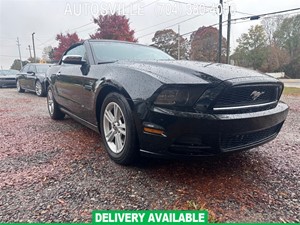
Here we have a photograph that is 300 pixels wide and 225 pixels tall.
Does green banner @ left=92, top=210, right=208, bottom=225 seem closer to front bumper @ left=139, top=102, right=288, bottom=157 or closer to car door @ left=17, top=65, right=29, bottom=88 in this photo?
front bumper @ left=139, top=102, right=288, bottom=157

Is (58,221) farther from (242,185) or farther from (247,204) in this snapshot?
(242,185)

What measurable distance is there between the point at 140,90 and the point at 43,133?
2.53 metres

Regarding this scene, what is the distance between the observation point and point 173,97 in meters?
2.07

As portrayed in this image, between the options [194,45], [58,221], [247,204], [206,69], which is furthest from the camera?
[194,45]

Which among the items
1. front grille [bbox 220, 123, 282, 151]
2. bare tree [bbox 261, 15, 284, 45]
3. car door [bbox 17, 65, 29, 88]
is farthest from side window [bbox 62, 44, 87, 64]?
bare tree [bbox 261, 15, 284, 45]

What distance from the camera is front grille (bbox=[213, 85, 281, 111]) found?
6.84 ft

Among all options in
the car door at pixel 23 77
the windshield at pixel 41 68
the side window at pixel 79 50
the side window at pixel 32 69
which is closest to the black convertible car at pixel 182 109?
the side window at pixel 79 50

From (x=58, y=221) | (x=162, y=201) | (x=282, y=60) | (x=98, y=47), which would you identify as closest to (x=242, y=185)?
(x=162, y=201)

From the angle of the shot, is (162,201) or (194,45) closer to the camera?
(162,201)

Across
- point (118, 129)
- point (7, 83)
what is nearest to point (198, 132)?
point (118, 129)

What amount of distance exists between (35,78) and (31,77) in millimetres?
463

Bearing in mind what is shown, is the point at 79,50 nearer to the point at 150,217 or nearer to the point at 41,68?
the point at 150,217

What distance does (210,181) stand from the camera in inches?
90.4

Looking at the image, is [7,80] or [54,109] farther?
[7,80]
